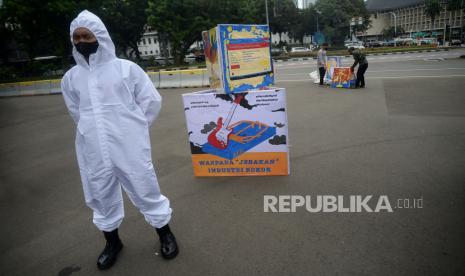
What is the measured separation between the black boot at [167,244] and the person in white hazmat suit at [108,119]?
0.19 m

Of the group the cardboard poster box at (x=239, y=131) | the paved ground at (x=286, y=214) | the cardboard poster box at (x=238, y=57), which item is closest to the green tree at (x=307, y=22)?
the paved ground at (x=286, y=214)

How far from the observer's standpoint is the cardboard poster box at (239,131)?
4.20 meters

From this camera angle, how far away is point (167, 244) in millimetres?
2889

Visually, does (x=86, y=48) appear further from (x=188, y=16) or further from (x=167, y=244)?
(x=188, y=16)

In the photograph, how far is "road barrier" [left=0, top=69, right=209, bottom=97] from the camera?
622 inches

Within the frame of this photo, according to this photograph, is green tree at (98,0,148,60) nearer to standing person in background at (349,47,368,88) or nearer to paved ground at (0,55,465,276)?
standing person in background at (349,47,368,88)

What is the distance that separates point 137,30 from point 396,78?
Result: 124 feet

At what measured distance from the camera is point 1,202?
436cm

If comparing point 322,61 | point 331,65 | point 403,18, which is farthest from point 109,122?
point 403,18

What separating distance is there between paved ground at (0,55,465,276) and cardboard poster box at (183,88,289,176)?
0.22 meters

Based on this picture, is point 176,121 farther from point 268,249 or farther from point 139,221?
point 268,249

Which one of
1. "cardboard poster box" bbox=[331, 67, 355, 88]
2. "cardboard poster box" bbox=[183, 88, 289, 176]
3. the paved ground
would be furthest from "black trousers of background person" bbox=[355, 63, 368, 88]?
"cardboard poster box" bbox=[183, 88, 289, 176]

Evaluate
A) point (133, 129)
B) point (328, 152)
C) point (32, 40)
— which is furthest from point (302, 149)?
point (32, 40)

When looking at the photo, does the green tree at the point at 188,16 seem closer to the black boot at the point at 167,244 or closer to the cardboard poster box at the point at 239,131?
the cardboard poster box at the point at 239,131
